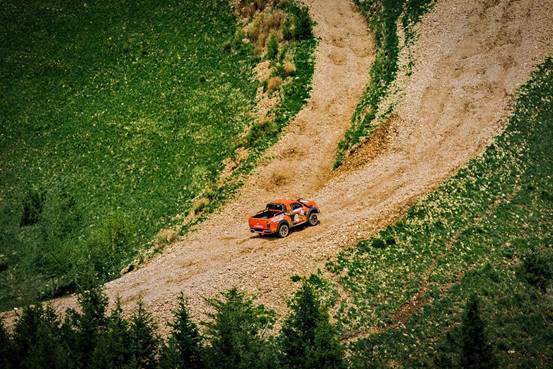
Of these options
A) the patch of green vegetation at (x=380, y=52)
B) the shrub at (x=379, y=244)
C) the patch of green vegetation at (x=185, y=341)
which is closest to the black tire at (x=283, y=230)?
A: the patch of green vegetation at (x=185, y=341)

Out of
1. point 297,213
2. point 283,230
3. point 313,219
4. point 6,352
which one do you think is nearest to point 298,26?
point 313,219

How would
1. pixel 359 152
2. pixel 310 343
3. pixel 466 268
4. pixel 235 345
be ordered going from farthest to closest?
Answer: pixel 359 152 → pixel 466 268 → pixel 235 345 → pixel 310 343

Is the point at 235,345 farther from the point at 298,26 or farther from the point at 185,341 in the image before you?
the point at 298,26

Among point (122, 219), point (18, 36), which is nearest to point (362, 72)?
point (122, 219)

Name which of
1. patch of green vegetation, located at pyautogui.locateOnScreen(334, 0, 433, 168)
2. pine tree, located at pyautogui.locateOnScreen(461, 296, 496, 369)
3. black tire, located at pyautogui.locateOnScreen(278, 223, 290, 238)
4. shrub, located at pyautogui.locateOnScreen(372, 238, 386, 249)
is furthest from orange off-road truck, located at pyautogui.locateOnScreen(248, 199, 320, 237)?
pine tree, located at pyautogui.locateOnScreen(461, 296, 496, 369)

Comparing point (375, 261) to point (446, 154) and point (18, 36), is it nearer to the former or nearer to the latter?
point (446, 154)

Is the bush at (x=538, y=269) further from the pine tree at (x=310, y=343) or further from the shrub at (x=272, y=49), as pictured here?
the shrub at (x=272, y=49)
